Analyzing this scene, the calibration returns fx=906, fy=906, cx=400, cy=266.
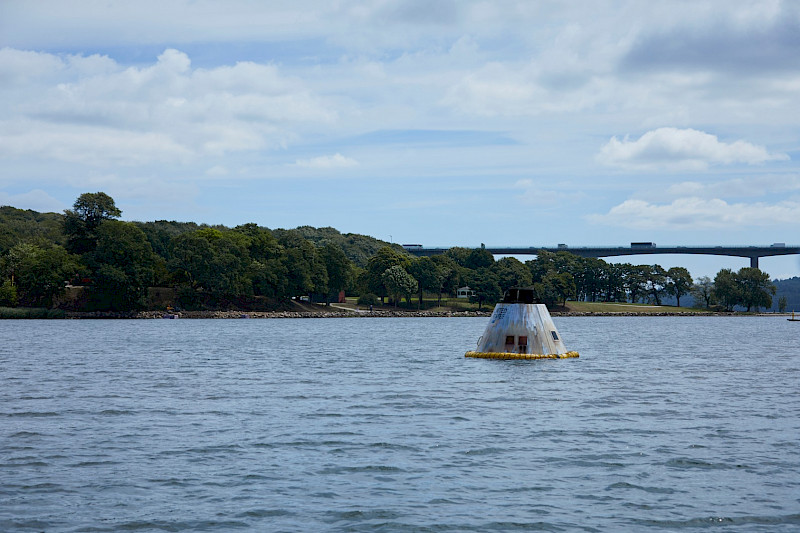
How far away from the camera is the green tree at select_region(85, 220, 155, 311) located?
6634 inches

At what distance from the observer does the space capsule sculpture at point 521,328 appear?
55.0m

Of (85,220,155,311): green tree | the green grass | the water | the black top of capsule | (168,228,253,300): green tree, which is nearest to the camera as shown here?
the water

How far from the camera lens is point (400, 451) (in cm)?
2683

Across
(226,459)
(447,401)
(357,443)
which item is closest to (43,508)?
(226,459)

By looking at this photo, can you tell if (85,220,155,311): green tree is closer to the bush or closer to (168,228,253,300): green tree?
(168,228,253,300): green tree

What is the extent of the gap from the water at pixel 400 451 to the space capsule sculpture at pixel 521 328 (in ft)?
Answer: 8.90

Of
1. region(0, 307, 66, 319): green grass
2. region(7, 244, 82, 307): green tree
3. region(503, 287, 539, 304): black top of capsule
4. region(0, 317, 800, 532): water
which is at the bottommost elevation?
region(0, 317, 800, 532): water

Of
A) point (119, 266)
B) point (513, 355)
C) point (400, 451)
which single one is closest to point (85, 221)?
point (119, 266)

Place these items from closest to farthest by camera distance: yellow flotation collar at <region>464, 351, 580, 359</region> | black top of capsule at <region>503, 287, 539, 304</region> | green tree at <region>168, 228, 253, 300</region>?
black top of capsule at <region>503, 287, 539, 304</region> → yellow flotation collar at <region>464, 351, 580, 359</region> → green tree at <region>168, 228, 253, 300</region>

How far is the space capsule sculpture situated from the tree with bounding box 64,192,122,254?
13840cm

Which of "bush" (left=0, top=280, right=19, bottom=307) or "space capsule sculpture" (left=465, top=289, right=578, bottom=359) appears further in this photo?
"bush" (left=0, top=280, right=19, bottom=307)

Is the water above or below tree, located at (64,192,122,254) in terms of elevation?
below

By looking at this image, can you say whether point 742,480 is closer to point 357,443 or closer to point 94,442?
point 357,443

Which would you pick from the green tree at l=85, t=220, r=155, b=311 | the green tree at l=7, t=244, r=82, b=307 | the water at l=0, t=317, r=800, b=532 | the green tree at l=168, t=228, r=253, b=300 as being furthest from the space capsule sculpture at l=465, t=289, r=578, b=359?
the green tree at l=168, t=228, r=253, b=300
